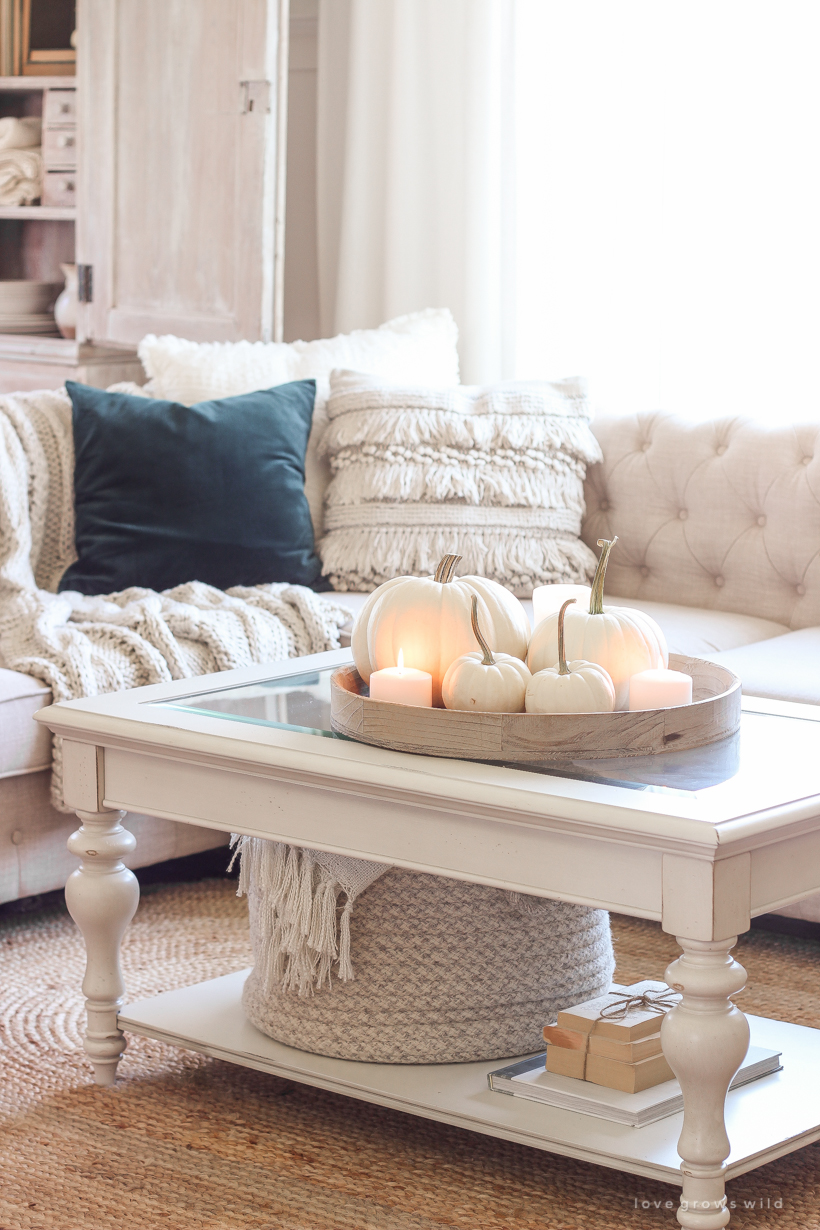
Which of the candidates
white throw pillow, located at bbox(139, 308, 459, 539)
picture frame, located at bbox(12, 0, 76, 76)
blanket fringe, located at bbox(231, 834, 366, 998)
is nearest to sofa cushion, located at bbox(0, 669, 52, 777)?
blanket fringe, located at bbox(231, 834, 366, 998)

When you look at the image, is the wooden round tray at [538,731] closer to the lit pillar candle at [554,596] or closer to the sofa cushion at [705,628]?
the lit pillar candle at [554,596]

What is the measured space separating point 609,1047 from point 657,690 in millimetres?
353

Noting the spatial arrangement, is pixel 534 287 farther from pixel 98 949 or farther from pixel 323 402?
pixel 98 949

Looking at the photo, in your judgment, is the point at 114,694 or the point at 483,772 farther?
the point at 114,694

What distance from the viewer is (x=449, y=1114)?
1420 millimetres

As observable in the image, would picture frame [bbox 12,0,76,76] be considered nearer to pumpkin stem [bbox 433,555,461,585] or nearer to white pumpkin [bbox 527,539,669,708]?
pumpkin stem [bbox 433,555,461,585]

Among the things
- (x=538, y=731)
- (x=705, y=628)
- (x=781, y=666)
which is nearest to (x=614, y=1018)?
(x=538, y=731)

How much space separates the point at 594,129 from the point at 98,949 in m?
2.33

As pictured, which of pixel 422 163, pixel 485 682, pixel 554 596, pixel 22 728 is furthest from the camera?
pixel 422 163

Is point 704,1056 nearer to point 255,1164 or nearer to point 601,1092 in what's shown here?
point 601,1092

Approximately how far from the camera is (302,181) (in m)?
3.89

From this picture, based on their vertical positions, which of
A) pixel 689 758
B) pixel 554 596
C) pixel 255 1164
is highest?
pixel 554 596

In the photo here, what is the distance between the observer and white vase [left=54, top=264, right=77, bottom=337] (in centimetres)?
375

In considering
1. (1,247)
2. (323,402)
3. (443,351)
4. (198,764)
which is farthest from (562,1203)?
(1,247)
